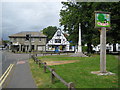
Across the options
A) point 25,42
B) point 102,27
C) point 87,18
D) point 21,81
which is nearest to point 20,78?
point 21,81

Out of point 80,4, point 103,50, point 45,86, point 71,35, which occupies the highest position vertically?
point 80,4

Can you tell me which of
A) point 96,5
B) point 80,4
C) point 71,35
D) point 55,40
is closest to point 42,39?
point 55,40

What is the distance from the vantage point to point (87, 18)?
28156 millimetres

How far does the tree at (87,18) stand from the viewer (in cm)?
2456

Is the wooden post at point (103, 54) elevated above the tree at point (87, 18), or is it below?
below

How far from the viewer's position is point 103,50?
33.7 feet

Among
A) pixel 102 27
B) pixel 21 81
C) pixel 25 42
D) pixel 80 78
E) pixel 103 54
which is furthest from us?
pixel 25 42

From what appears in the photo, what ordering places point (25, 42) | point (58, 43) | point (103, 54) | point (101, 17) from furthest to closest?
point (58, 43), point (25, 42), point (101, 17), point (103, 54)

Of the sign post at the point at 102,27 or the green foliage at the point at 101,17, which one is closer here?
the sign post at the point at 102,27

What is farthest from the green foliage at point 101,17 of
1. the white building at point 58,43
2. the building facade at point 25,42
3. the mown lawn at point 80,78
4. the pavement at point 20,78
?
the white building at point 58,43

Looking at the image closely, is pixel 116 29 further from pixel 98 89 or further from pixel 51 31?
pixel 51 31

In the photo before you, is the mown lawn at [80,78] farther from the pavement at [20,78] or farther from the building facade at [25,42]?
the building facade at [25,42]

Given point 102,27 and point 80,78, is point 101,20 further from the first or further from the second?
point 80,78

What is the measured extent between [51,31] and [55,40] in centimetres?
3866
